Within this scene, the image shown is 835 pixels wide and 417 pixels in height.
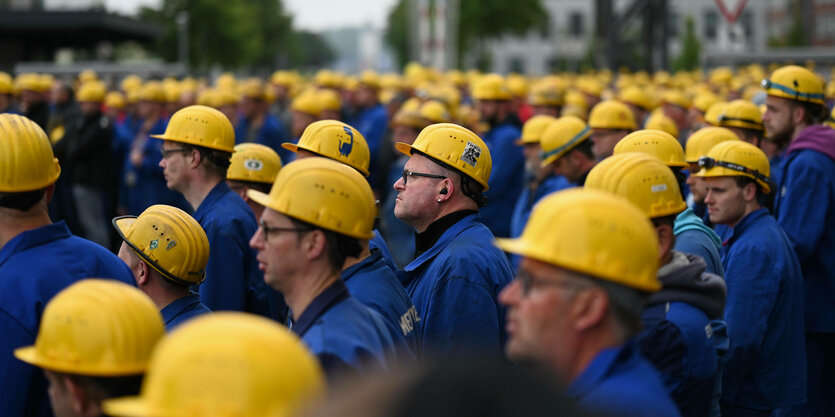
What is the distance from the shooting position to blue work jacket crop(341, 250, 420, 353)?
4129 mm

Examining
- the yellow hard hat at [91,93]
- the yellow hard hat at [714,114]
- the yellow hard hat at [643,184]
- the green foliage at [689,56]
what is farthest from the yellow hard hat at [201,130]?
the green foliage at [689,56]

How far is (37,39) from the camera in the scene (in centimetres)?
3116

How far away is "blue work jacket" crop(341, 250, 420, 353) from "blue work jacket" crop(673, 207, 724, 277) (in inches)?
63.3

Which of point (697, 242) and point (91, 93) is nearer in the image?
point (697, 242)

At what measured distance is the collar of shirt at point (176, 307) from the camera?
174 inches

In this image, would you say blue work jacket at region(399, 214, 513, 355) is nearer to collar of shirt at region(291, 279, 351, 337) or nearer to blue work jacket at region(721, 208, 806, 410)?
collar of shirt at region(291, 279, 351, 337)

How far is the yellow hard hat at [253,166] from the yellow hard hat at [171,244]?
2.18 m

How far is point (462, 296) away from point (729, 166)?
6.55 feet

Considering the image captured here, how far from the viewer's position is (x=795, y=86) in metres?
7.50

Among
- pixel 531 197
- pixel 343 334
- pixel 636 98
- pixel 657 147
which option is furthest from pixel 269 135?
pixel 343 334

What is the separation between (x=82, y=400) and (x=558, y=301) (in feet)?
4.68

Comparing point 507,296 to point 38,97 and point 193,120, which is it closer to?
point 193,120

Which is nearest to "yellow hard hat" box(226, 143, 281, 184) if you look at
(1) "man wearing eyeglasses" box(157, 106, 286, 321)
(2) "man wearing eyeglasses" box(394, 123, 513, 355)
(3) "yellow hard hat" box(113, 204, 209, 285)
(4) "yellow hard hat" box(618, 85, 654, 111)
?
(1) "man wearing eyeglasses" box(157, 106, 286, 321)

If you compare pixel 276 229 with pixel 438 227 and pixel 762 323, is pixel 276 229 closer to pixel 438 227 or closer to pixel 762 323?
pixel 438 227
